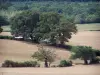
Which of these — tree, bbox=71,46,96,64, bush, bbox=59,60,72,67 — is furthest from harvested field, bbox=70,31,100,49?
bush, bbox=59,60,72,67

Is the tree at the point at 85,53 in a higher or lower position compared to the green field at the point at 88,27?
lower

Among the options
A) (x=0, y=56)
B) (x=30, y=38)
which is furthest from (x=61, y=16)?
(x=0, y=56)

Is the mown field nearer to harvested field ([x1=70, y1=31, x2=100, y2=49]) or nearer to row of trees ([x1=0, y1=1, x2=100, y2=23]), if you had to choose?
harvested field ([x1=70, y1=31, x2=100, y2=49])

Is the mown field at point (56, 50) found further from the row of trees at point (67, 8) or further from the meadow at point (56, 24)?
the row of trees at point (67, 8)

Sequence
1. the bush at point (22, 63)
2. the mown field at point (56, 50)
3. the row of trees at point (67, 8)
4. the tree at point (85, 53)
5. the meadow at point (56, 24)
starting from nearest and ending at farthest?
1. the mown field at point (56, 50)
2. the meadow at point (56, 24)
3. the bush at point (22, 63)
4. the row of trees at point (67, 8)
5. the tree at point (85, 53)

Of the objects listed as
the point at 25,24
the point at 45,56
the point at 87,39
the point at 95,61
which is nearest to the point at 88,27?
the point at 87,39

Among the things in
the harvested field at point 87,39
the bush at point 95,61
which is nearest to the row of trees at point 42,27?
the harvested field at point 87,39

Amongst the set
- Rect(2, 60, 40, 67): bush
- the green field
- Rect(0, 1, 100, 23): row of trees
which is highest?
Rect(0, 1, 100, 23): row of trees
